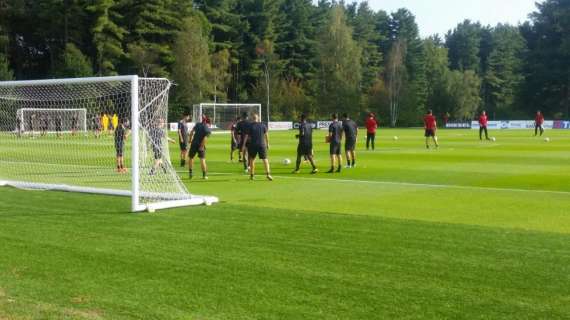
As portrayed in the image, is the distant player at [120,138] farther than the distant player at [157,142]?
Yes

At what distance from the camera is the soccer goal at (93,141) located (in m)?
13.1

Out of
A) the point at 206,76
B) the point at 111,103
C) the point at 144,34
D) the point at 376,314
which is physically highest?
the point at 144,34

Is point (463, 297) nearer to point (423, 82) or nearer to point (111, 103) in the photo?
point (111, 103)

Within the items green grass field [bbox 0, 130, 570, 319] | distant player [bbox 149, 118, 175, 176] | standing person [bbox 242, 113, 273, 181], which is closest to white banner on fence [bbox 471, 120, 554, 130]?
standing person [bbox 242, 113, 273, 181]

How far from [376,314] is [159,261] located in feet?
10.2

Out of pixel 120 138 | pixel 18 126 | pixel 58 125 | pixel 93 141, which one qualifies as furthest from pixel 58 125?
pixel 120 138

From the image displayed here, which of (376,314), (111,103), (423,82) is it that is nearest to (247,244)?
(376,314)

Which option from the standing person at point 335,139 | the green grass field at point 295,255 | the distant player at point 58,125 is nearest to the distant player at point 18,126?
the distant player at point 58,125

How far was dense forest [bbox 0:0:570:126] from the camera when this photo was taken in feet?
220

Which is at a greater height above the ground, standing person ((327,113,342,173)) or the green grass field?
standing person ((327,113,342,173))

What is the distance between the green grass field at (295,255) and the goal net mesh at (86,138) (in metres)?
1.18

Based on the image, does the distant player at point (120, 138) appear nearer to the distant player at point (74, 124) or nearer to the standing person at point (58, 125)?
the distant player at point (74, 124)

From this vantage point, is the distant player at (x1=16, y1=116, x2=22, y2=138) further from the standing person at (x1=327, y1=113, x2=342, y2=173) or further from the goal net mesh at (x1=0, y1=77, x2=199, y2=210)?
the standing person at (x1=327, y1=113, x2=342, y2=173)

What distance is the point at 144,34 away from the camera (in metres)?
70.6
